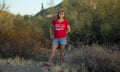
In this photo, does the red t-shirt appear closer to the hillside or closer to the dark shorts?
the dark shorts

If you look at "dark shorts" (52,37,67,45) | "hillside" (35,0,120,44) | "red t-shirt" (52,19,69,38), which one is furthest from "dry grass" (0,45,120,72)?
"hillside" (35,0,120,44)

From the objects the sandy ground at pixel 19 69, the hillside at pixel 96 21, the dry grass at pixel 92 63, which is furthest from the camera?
the hillside at pixel 96 21

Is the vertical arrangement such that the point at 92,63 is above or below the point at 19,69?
above

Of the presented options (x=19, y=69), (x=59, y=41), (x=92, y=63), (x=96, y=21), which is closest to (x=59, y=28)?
(x=59, y=41)

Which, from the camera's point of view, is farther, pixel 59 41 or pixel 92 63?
pixel 59 41

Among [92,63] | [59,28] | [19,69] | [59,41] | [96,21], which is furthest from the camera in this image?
[96,21]

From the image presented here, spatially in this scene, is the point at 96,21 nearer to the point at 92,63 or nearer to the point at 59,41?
Answer: the point at 59,41

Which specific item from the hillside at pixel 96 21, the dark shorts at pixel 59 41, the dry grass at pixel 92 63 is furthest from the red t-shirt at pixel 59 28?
the hillside at pixel 96 21

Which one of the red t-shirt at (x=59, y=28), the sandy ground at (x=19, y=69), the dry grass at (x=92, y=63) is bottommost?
the sandy ground at (x=19, y=69)

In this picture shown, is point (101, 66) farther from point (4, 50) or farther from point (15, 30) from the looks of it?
point (15, 30)

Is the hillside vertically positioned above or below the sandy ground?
above

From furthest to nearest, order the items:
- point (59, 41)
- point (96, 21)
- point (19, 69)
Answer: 1. point (96, 21)
2. point (59, 41)
3. point (19, 69)

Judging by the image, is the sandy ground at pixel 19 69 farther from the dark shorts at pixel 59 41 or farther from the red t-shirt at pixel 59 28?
the red t-shirt at pixel 59 28

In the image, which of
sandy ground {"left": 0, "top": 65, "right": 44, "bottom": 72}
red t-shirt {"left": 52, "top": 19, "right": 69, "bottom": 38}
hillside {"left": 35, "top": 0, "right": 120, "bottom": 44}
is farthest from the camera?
hillside {"left": 35, "top": 0, "right": 120, "bottom": 44}
